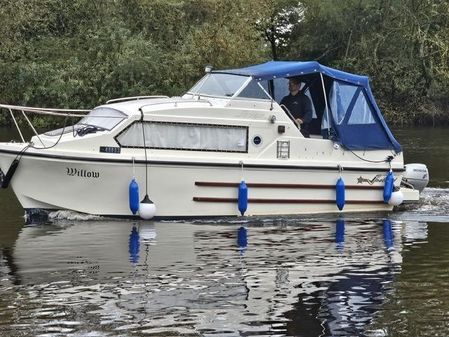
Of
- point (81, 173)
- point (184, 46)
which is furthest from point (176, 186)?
point (184, 46)

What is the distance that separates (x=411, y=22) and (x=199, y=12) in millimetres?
10595

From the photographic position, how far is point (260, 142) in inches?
679

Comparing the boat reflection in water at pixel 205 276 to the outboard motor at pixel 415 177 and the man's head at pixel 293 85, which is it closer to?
the outboard motor at pixel 415 177

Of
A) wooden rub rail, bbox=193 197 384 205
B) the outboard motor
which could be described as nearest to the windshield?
wooden rub rail, bbox=193 197 384 205

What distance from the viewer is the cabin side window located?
16.4m

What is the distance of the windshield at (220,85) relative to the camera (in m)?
17.6

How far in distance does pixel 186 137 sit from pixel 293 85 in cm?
295

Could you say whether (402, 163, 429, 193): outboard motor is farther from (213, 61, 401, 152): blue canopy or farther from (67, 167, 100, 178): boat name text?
(67, 167, 100, 178): boat name text

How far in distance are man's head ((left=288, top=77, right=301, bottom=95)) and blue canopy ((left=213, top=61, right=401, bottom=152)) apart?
272 mm

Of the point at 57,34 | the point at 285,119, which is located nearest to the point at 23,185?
the point at 285,119

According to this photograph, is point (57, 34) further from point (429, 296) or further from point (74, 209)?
point (429, 296)

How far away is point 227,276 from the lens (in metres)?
12.5

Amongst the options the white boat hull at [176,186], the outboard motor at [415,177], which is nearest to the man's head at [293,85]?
the white boat hull at [176,186]

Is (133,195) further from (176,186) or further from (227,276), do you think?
(227,276)
